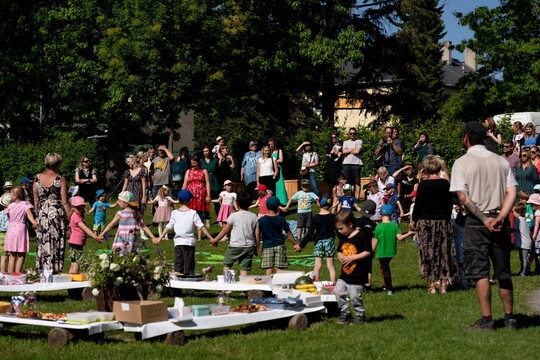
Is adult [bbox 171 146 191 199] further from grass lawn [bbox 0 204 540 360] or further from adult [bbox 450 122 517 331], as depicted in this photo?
adult [bbox 450 122 517 331]

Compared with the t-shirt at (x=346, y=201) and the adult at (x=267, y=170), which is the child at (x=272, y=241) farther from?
the adult at (x=267, y=170)

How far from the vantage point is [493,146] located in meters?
18.5

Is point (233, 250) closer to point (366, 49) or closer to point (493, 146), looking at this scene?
point (493, 146)

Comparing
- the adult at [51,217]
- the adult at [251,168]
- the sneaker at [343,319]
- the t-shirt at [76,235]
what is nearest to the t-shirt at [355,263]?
the sneaker at [343,319]

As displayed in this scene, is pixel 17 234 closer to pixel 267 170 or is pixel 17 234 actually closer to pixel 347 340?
pixel 347 340

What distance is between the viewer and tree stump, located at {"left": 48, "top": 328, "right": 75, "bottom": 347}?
Answer: 10.2 metres

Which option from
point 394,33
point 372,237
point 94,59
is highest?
point 394,33

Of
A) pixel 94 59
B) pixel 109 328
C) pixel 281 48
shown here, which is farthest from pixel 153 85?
pixel 109 328

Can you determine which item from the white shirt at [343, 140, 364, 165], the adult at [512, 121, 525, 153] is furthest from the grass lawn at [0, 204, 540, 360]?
the white shirt at [343, 140, 364, 165]

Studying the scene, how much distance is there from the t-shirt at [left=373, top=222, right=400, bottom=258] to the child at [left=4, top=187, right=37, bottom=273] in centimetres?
542

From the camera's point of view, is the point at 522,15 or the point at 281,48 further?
the point at 522,15

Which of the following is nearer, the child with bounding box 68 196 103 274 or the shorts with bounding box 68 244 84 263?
the shorts with bounding box 68 244 84 263

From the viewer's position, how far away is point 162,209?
22.7 meters

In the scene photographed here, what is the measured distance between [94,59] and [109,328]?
29934 millimetres
